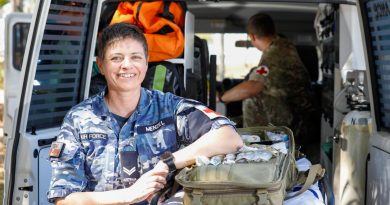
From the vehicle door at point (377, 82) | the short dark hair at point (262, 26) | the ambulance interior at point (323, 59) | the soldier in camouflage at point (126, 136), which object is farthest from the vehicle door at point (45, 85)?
the short dark hair at point (262, 26)

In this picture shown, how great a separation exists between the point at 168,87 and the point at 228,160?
1445 millimetres

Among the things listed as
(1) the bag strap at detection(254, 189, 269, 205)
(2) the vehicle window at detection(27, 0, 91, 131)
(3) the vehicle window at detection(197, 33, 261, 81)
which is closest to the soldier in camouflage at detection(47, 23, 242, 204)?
(1) the bag strap at detection(254, 189, 269, 205)

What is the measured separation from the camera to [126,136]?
289cm

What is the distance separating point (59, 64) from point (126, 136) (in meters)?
1.01

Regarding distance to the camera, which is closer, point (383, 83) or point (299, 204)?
point (299, 204)

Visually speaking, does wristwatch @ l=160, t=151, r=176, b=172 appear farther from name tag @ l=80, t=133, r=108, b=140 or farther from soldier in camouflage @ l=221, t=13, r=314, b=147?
soldier in camouflage @ l=221, t=13, r=314, b=147

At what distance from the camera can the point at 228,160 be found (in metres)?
2.81

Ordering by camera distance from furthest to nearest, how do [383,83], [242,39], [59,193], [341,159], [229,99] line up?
Result: [242,39] → [229,99] → [341,159] → [383,83] → [59,193]

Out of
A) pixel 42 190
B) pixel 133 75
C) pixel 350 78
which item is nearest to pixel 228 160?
pixel 133 75

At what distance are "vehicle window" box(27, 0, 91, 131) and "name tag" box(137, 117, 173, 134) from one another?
75cm

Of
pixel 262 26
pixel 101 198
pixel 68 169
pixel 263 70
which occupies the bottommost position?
pixel 101 198

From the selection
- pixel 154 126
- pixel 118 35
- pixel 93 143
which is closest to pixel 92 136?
pixel 93 143

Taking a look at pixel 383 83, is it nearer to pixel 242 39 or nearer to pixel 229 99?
pixel 229 99

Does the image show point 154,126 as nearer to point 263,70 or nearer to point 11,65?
A: point 263,70
